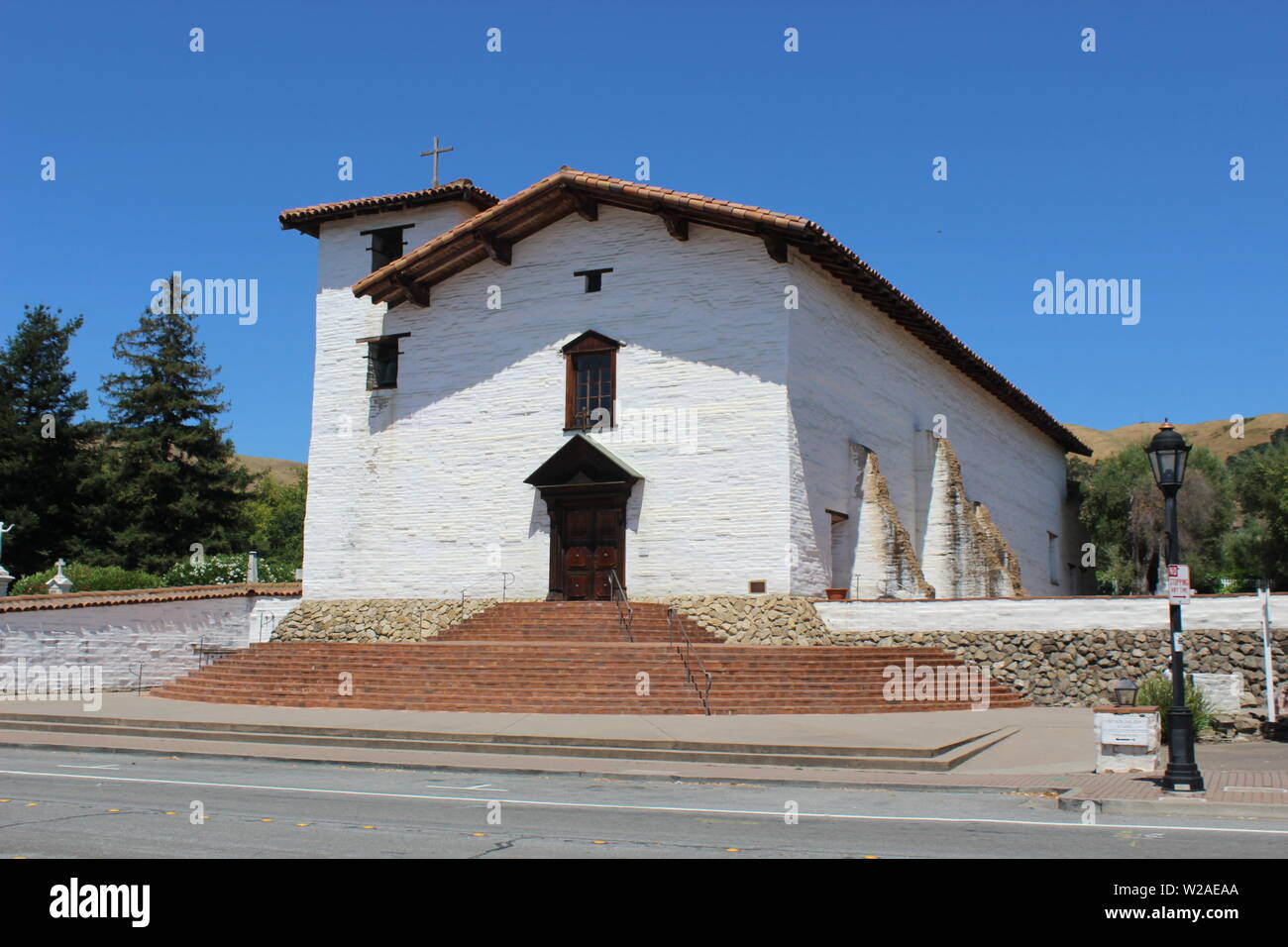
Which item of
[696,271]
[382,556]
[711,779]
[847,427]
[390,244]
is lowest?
[711,779]

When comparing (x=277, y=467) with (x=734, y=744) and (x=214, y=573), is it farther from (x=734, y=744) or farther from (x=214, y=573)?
(x=734, y=744)

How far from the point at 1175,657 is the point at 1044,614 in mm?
11139

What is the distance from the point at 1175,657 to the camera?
38.3ft

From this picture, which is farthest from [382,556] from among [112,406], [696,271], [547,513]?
[112,406]

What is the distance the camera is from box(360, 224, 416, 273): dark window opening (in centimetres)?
3005

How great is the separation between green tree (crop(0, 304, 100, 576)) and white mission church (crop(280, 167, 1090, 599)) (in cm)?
2592

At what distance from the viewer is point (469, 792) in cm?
1150

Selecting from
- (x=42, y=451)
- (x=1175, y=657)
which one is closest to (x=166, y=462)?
(x=42, y=451)

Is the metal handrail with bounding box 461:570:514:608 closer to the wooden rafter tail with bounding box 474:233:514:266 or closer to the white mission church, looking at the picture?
the white mission church

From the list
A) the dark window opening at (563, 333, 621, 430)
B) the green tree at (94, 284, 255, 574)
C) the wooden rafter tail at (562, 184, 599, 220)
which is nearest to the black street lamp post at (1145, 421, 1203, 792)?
the dark window opening at (563, 333, 621, 430)

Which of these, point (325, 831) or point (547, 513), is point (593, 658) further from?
point (325, 831)

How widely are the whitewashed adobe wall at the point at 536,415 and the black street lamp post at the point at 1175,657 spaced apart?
470 inches
